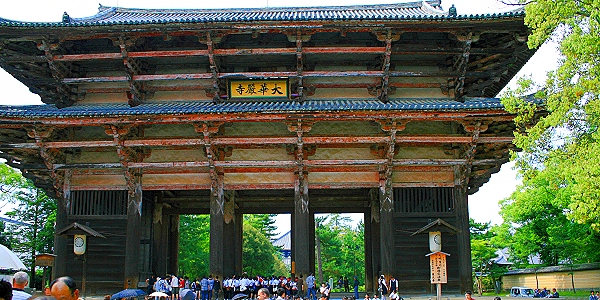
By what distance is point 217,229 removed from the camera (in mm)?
19812

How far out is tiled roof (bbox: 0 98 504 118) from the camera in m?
17.9

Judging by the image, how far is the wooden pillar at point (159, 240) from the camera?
77.0 ft

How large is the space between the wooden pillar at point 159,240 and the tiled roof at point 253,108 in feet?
18.9

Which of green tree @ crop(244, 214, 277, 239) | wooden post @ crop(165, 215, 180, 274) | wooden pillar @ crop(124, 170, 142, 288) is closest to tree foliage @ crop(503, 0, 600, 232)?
wooden pillar @ crop(124, 170, 142, 288)

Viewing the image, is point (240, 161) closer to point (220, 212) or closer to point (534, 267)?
point (220, 212)

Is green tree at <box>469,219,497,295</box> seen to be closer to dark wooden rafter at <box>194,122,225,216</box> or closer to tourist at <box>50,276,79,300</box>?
dark wooden rafter at <box>194,122,225,216</box>

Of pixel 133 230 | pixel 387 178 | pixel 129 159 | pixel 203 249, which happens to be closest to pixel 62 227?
pixel 133 230

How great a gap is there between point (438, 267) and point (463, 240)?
6.26ft

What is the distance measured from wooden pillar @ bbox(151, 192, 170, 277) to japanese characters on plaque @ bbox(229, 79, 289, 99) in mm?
6403

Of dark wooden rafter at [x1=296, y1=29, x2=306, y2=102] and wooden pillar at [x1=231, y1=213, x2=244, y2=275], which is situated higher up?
dark wooden rafter at [x1=296, y1=29, x2=306, y2=102]

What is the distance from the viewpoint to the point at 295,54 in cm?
1955

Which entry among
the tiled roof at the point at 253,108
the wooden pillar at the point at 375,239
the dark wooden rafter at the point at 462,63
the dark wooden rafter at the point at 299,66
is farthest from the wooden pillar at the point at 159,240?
the dark wooden rafter at the point at 462,63

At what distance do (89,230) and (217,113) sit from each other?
571 centimetres

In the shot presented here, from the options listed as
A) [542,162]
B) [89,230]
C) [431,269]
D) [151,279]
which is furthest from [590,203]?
[151,279]
